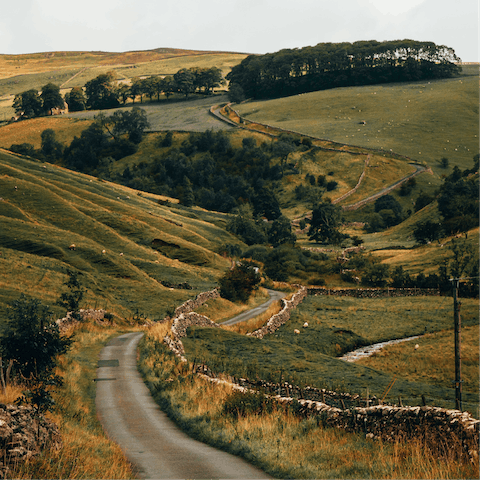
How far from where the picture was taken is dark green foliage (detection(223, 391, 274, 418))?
21.0m

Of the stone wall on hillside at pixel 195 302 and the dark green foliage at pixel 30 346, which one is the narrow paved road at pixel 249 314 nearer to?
the stone wall on hillside at pixel 195 302

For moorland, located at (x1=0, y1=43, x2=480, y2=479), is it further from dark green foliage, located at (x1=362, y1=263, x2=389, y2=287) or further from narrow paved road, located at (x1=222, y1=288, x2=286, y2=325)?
narrow paved road, located at (x1=222, y1=288, x2=286, y2=325)

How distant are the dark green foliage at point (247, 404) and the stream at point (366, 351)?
102 feet

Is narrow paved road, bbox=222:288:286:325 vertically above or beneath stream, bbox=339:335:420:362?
above

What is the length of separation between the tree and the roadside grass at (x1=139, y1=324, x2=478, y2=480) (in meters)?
114

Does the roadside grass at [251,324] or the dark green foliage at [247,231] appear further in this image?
the dark green foliage at [247,231]

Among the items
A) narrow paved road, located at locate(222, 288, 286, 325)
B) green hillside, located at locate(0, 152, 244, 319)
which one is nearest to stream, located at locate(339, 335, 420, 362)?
narrow paved road, located at locate(222, 288, 286, 325)

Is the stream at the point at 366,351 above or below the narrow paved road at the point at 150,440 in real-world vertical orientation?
below

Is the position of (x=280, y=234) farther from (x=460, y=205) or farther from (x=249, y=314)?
(x=249, y=314)

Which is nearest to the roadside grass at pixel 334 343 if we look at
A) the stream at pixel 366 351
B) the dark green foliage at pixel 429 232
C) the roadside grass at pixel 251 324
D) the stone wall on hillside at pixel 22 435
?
the stream at pixel 366 351

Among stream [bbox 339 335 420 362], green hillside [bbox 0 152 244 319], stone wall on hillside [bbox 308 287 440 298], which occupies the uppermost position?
green hillside [bbox 0 152 244 319]

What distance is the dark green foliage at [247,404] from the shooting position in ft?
68.7

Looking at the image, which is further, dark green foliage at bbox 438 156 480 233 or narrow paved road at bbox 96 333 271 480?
dark green foliage at bbox 438 156 480 233

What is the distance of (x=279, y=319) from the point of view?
6072 cm
